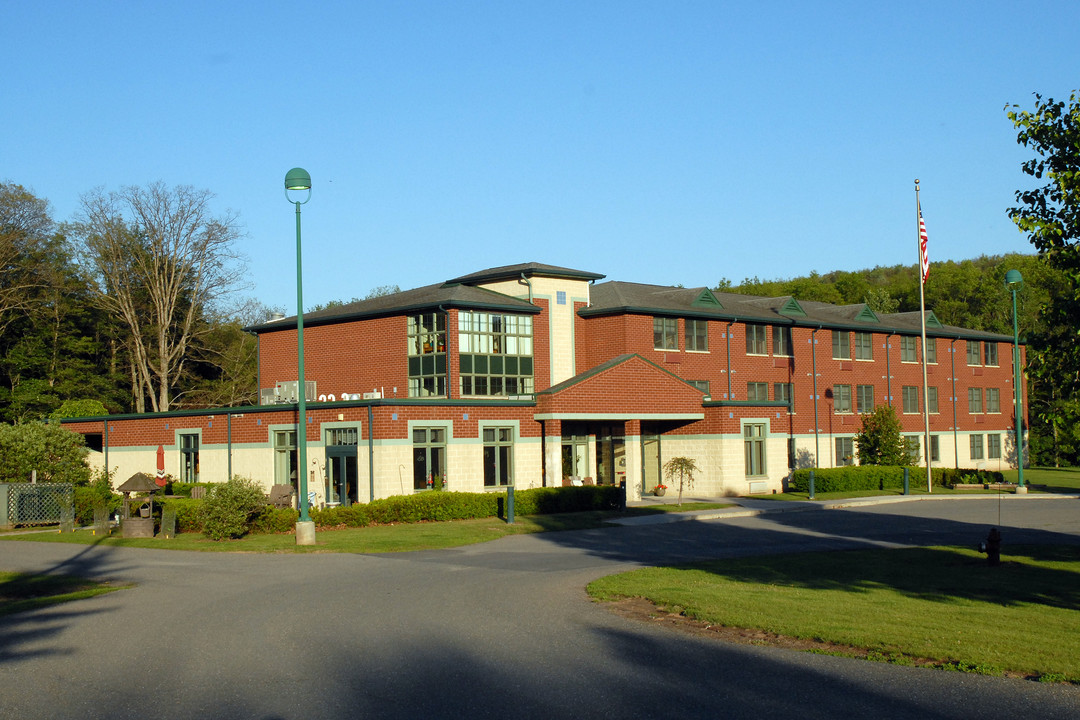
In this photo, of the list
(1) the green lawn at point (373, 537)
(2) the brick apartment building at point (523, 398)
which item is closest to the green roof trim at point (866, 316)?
(2) the brick apartment building at point (523, 398)

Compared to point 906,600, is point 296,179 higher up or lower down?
higher up

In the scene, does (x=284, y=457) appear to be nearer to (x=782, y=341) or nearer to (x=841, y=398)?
(x=782, y=341)

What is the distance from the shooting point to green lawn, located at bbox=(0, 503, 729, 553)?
2428cm

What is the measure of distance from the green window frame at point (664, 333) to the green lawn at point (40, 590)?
30.0m

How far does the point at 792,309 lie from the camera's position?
5278cm

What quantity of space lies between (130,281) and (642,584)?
173 ft

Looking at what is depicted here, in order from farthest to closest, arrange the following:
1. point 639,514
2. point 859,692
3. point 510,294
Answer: point 510,294
point 639,514
point 859,692

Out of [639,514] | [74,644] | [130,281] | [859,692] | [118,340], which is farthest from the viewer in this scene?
[118,340]

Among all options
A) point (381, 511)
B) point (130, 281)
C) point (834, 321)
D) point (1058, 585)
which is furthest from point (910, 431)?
point (130, 281)

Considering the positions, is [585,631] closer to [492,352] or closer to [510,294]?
[492,352]

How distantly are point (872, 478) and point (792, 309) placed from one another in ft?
34.8

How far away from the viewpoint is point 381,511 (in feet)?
96.9

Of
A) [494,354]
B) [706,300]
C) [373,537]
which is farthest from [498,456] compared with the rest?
[706,300]

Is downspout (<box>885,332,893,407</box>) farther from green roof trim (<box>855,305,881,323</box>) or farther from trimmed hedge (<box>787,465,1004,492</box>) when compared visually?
trimmed hedge (<box>787,465,1004,492</box>)
